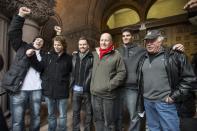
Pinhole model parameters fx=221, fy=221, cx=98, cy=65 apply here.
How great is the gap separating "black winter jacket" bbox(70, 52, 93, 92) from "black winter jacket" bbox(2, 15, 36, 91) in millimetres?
828

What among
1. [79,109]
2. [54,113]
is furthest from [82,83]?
[54,113]

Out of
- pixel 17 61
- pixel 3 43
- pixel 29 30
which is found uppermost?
pixel 29 30

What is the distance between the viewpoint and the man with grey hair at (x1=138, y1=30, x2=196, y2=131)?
2850 millimetres

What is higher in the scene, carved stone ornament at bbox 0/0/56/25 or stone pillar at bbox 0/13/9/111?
carved stone ornament at bbox 0/0/56/25

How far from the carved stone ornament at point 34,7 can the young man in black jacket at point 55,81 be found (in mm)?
722

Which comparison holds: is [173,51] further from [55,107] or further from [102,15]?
[102,15]

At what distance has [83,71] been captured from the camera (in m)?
3.85

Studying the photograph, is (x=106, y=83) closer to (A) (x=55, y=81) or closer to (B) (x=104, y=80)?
(B) (x=104, y=80)

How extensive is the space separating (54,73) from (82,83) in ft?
1.66

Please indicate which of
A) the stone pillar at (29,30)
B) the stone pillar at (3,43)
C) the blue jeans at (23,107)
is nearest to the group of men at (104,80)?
the blue jeans at (23,107)

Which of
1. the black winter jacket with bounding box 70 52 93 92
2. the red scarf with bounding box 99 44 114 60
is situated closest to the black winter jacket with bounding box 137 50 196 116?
the red scarf with bounding box 99 44 114 60

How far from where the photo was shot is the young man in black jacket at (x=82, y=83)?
3783 millimetres

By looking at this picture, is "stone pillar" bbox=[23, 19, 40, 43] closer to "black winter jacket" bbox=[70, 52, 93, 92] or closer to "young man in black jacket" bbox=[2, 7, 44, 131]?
"young man in black jacket" bbox=[2, 7, 44, 131]

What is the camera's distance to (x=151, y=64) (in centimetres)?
306
